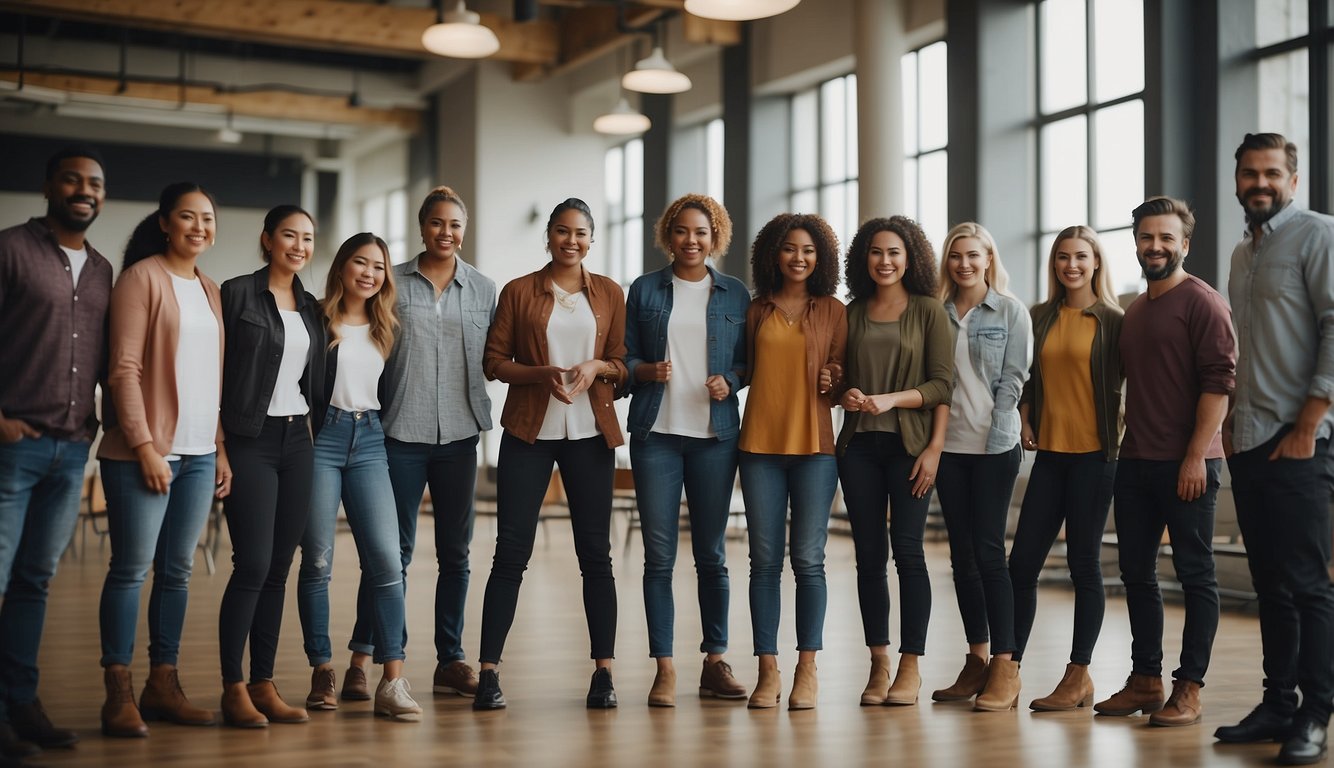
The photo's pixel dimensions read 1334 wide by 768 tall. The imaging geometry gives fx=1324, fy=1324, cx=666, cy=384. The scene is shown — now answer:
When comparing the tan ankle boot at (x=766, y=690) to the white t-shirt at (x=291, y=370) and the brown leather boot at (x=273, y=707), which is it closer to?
the brown leather boot at (x=273, y=707)

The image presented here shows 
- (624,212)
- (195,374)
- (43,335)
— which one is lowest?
(195,374)

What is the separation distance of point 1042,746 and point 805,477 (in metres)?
1.09

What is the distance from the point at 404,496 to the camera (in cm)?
438

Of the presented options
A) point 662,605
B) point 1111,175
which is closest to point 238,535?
point 662,605

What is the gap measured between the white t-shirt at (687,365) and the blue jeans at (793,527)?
21 cm

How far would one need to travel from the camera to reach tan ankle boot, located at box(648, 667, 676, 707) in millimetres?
4301

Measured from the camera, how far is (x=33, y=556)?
3656mm

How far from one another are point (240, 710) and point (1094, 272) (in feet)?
10.0

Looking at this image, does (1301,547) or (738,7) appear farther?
(738,7)

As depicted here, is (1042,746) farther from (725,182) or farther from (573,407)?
(725,182)

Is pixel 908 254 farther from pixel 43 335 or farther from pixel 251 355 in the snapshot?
pixel 43 335

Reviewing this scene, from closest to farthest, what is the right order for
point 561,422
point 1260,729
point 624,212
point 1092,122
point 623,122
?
1. point 1260,729
2. point 561,422
3. point 1092,122
4. point 623,122
5. point 624,212

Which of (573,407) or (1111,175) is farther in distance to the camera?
(1111,175)

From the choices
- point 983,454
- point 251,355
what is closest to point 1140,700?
point 983,454
